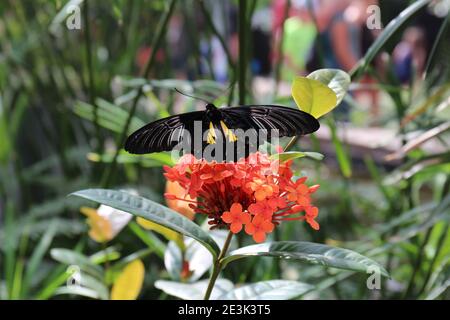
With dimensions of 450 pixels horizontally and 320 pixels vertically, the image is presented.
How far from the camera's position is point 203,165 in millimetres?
470

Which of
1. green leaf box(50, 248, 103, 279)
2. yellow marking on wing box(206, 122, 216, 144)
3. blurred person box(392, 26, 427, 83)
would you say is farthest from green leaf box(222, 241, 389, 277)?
blurred person box(392, 26, 427, 83)

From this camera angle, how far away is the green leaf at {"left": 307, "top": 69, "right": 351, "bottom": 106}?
1.68ft

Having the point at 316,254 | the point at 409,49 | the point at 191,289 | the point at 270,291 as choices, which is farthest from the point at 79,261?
the point at 409,49

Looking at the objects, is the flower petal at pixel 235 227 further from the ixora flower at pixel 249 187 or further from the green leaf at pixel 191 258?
the green leaf at pixel 191 258

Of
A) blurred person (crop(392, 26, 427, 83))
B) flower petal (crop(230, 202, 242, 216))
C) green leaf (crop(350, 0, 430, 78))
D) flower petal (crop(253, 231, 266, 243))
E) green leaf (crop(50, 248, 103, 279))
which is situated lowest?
flower petal (crop(253, 231, 266, 243))

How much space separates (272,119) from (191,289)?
29 cm

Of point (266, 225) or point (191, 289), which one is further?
point (191, 289)

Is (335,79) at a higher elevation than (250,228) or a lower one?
higher

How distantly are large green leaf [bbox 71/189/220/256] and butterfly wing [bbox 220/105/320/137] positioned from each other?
0.10 meters

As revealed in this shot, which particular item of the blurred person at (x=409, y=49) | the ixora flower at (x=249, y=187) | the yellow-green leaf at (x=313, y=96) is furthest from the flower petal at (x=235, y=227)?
the blurred person at (x=409, y=49)

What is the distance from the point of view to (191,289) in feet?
2.27

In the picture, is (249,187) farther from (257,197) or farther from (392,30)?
(392,30)

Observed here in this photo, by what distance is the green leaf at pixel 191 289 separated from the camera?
2.18 ft

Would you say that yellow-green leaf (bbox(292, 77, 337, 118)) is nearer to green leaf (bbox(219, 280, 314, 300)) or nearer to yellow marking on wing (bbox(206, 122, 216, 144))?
yellow marking on wing (bbox(206, 122, 216, 144))
